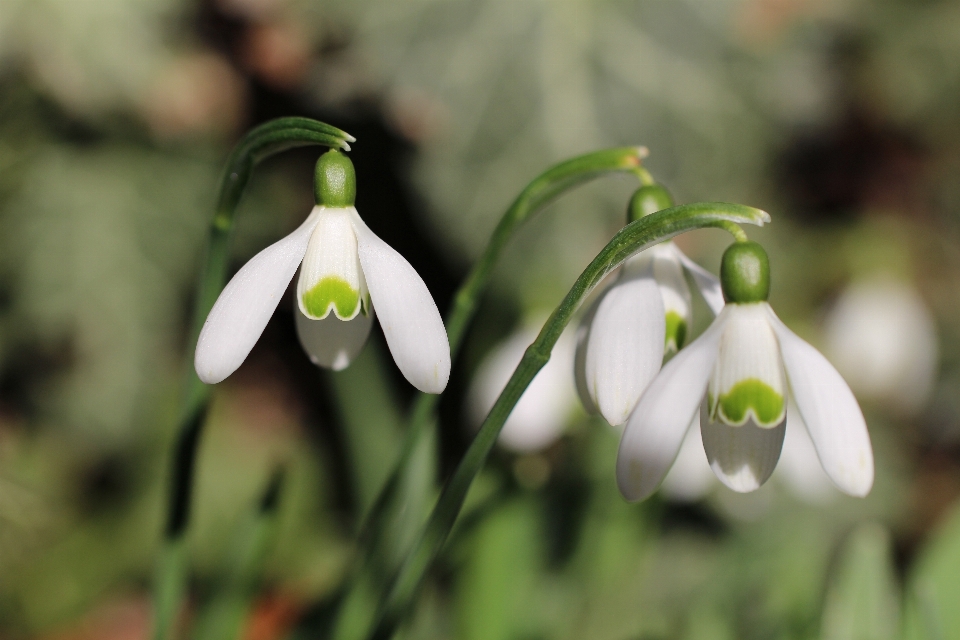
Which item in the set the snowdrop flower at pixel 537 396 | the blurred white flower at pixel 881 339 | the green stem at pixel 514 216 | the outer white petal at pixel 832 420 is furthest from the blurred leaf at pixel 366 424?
the blurred white flower at pixel 881 339

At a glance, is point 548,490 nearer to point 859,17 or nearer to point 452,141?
point 452,141

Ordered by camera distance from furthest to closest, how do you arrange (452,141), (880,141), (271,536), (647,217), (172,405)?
(880,141)
(172,405)
(452,141)
(271,536)
(647,217)

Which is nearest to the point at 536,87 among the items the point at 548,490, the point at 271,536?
the point at 548,490

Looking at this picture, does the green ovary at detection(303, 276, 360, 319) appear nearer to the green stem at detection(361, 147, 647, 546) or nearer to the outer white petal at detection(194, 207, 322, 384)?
the outer white petal at detection(194, 207, 322, 384)

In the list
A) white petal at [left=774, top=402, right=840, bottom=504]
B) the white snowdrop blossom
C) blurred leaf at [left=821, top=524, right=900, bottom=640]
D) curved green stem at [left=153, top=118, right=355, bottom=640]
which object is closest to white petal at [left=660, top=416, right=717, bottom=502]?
the white snowdrop blossom

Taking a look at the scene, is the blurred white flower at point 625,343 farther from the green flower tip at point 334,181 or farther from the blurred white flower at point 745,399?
the green flower tip at point 334,181
